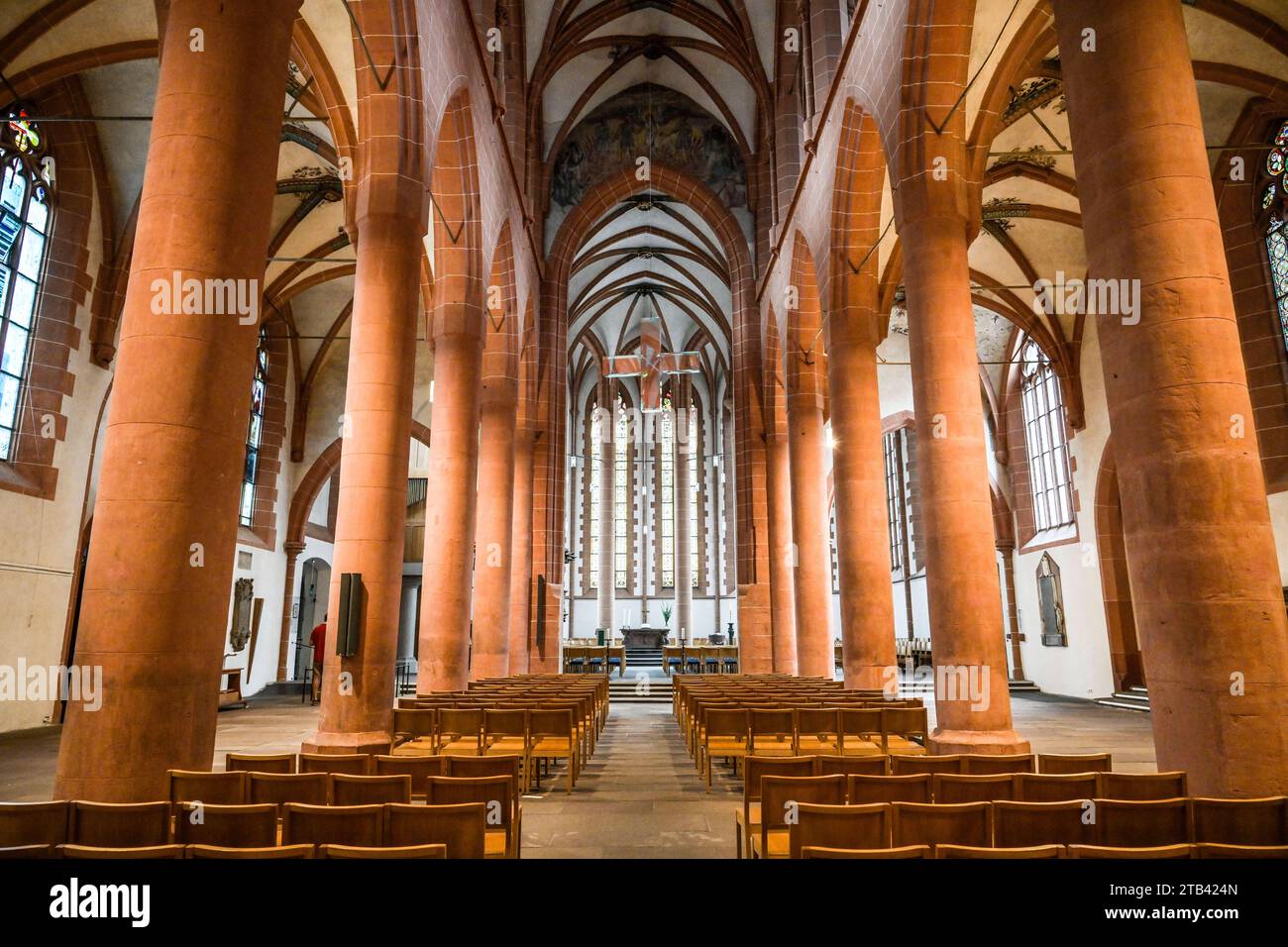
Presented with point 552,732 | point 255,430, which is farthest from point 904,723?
point 255,430

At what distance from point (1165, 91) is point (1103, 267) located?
Result: 120 centimetres

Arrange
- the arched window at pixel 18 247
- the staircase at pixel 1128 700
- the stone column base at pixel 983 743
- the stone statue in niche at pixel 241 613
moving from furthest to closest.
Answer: the stone statue in niche at pixel 241 613, the staircase at pixel 1128 700, the arched window at pixel 18 247, the stone column base at pixel 983 743

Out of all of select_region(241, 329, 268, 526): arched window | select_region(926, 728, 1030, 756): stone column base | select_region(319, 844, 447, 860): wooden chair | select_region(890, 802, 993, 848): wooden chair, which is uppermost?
select_region(241, 329, 268, 526): arched window

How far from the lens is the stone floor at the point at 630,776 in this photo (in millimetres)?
5344

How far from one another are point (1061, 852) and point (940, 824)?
1.93 ft

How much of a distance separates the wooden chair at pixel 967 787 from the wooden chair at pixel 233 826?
10.4ft

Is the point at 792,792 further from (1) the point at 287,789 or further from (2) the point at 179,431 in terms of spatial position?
(2) the point at 179,431

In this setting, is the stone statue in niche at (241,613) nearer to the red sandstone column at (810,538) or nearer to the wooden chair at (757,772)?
the red sandstone column at (810,538)

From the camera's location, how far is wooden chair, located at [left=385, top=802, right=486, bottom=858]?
3295 mm

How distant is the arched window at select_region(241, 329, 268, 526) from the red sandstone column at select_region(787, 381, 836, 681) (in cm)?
1382

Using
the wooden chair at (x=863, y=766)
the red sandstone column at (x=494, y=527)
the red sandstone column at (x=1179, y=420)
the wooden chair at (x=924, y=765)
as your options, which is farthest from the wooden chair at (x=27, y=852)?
the red sandstone column at (x=494, y=527)

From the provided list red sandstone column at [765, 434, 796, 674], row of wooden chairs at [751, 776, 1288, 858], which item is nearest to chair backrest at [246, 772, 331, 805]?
row of wooden chairs at [751, 776, 1288, 858]

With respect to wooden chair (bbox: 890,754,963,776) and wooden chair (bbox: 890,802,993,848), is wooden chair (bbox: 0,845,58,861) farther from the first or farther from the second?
wooden chair (bbox: 890,754,963,776)
